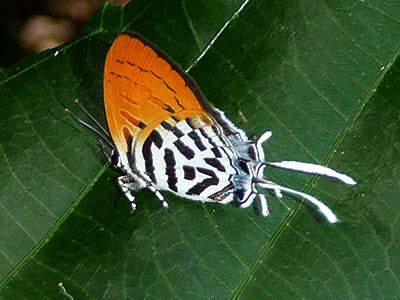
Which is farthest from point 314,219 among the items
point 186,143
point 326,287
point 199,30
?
point 199,30

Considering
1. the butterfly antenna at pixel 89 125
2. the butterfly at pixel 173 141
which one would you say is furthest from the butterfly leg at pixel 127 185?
the butterfly antenna at pixel 89 125

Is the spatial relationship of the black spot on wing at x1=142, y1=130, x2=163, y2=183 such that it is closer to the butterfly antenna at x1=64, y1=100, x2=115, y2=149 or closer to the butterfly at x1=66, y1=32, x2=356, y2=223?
the butterfly at x1=66, y1=32, x2=356, y2=223

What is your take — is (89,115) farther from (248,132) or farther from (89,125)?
(248,132)

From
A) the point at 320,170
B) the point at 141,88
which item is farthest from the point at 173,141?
the point at 320,170

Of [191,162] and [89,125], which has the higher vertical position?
[89,125]

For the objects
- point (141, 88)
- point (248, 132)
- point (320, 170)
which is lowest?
point (320, 170)

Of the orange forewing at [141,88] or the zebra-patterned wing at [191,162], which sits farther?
the zebra-patterned wing at [191,162]

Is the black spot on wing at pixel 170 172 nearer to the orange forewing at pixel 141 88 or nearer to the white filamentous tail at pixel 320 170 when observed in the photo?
the orange forewing at pixel 141 88
